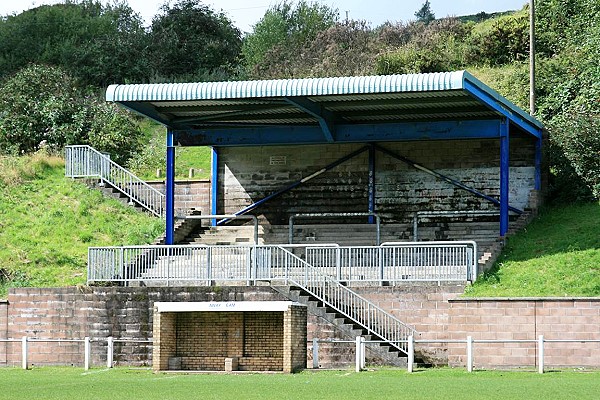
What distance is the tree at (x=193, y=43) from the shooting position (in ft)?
214

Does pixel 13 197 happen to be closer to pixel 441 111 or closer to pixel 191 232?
pixel 191 232

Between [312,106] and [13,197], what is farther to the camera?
[13,197]

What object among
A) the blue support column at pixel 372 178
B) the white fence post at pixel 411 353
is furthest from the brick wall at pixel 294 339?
the blue support column at pixel 372 178

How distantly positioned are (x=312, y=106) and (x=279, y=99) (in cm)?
126

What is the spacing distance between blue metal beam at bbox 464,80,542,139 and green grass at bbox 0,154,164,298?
36.8ft

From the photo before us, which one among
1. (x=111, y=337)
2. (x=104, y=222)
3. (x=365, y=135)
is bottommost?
(x=111, y=337)

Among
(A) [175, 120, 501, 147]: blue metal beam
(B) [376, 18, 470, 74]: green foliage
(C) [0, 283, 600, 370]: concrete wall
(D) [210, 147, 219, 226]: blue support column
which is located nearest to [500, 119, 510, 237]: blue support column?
(A) [175, 120, 501, 147]: blue metal beam

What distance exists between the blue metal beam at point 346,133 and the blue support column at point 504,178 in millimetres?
206

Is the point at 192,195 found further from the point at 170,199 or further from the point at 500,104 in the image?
the point at 500,104

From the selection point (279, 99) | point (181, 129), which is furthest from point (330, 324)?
point (181, 129)

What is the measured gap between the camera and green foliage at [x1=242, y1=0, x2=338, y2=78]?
212ft

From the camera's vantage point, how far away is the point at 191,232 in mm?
39656

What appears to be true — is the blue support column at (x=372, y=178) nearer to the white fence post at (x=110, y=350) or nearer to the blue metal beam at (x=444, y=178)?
Answer: the blue metal beam at (x=444, y=178)

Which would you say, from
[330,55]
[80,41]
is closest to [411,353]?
[330,55]
